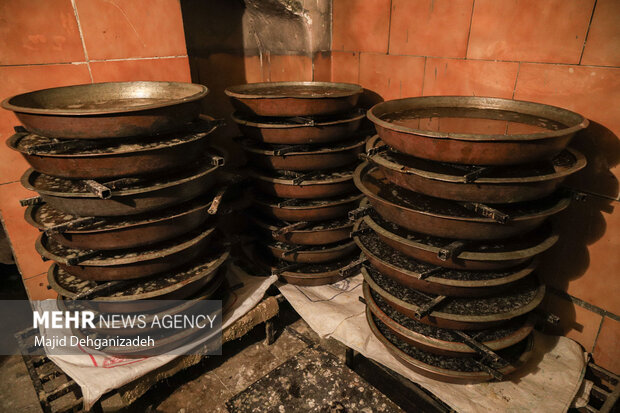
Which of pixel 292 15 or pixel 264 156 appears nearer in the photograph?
pixel 264 156

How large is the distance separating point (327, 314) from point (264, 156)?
1.30 meters

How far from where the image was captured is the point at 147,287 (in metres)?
2.17

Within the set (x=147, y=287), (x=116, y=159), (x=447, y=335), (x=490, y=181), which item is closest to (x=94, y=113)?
(x=116, y=159)

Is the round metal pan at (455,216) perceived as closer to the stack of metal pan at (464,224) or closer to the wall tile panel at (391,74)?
the stack of metal pan at (464,224)

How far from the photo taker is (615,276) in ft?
7.11

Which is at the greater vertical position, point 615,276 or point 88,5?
point 88,5

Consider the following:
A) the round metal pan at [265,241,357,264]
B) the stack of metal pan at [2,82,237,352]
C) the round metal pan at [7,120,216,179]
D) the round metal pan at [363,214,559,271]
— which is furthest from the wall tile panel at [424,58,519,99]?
the round metal pan at [7,120,216,179]

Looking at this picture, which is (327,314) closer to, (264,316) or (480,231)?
(264,316)

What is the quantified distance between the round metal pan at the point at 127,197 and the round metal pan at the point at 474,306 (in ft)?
4.17

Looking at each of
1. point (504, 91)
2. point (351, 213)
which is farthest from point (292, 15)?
point (351, 213)

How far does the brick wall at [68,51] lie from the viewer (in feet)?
7.63

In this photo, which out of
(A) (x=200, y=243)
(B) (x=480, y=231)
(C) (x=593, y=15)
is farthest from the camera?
(A) (x=200, y=243)

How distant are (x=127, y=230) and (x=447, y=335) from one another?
6.20ft

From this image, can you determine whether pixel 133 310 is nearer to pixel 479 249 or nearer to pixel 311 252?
pixel 311 252
